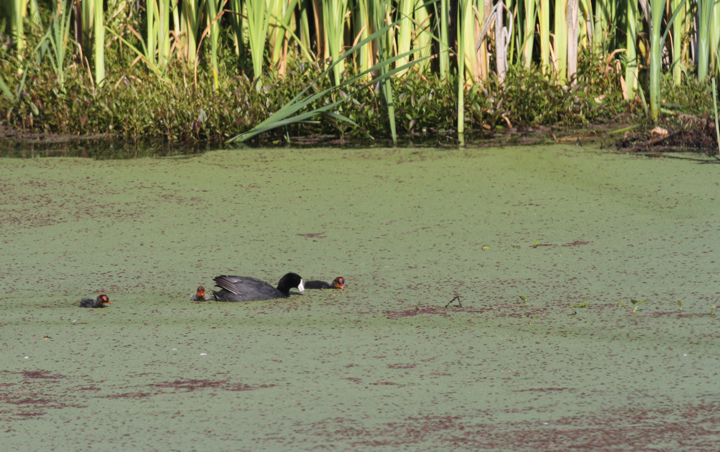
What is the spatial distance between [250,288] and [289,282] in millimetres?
114

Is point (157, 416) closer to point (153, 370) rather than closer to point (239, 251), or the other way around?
point (153, 370)

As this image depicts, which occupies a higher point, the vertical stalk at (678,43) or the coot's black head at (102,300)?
the vertical stalk at (678,43)

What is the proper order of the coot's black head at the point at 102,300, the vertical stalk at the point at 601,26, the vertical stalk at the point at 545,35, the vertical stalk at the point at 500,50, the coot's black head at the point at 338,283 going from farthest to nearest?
the vertical stalk at the point at 601,26 → the vertical stalk at the point at 545,35 → the vertical stalk at the point at 500,50 → the coot's black head at the point at 338,283 → the coot's black head at the point at 102,300

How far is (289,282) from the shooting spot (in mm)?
2582

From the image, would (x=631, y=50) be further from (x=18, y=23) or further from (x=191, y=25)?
(x=18, y=23)

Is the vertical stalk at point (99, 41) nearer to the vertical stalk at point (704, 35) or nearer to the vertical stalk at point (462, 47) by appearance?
the vertical stalk at point (462, 47)

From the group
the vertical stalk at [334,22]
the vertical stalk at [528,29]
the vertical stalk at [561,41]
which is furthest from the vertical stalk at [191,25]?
the vertical stalk at [561,41]

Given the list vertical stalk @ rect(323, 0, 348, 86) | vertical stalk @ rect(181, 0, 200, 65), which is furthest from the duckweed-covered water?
vertical stalk @ rect(181, 0, 200, 65)

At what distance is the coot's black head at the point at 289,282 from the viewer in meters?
2.57

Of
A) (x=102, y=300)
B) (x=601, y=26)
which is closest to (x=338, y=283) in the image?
(x=102, y=300)

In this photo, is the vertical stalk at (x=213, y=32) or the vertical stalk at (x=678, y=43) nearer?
the vertical stalk at (x=213, y=32)

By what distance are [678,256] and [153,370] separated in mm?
1660

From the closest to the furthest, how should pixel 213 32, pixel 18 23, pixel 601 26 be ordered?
pixel 213 32 < pixel 601 26 < pixel 18 23

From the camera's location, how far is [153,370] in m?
2.08
